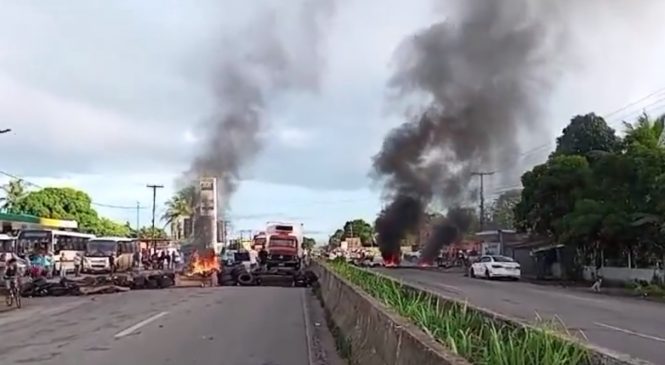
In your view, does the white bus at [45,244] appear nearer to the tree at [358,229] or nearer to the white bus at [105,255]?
the white bus at [105,255]

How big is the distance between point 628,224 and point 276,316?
19658 millimetres

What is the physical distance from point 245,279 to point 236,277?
420mm

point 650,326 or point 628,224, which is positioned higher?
point 628,224

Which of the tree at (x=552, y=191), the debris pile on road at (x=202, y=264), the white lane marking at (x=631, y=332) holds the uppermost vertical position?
the tree at (x=552, y=191)

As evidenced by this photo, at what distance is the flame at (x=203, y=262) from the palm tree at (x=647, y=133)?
22.8m

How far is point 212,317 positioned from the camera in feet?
68.8

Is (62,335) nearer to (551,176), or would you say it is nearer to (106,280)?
(106,280)

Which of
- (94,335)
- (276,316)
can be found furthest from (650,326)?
(94,335)

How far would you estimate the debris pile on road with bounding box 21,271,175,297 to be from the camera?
108 ft

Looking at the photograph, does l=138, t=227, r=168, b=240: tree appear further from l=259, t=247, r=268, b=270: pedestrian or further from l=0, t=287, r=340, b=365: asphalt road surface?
l=0, t=287, r=340, b=365: asphalt road surface

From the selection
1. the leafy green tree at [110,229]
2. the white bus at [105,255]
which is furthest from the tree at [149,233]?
the white bus at [105,255]

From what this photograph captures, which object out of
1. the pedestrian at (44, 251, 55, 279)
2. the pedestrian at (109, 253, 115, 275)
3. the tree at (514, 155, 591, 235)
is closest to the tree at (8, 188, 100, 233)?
the pedestrian at (109, 253, 115, 275)

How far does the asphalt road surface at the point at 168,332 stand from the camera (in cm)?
1346

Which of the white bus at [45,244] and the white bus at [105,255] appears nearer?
the white bus at [45,244]
